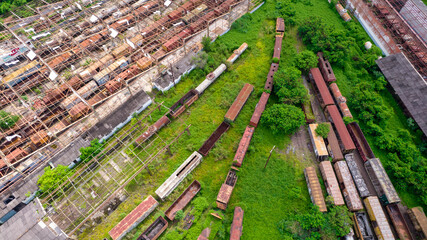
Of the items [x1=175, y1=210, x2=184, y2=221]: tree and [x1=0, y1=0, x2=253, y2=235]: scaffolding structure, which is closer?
[x1=175, y1=210, x2=184, y2=221]: tree

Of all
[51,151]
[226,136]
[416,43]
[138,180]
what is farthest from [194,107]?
[416,43]

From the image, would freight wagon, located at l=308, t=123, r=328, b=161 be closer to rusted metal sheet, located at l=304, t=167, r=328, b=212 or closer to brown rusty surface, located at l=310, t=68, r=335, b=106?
rusted metal sheet, located at l=304, t=167, r=328, b=212

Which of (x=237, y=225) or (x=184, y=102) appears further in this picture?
(x=184, y=102)

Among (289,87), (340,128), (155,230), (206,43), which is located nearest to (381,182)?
(340,128)

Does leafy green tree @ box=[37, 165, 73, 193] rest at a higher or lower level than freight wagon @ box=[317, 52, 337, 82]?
lower

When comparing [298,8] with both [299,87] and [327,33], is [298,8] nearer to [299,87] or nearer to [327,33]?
[327,33]

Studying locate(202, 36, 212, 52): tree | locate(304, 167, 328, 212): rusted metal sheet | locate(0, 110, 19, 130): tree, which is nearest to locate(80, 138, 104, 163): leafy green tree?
locate(0, 110, 19, 130): tree

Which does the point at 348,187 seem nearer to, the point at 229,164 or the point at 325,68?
the point at 229,164
